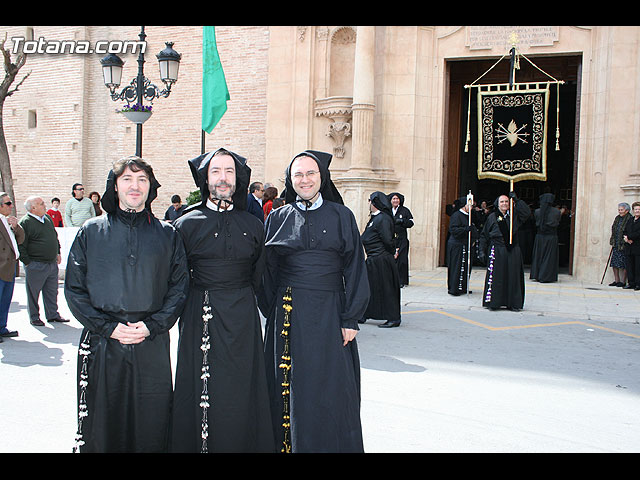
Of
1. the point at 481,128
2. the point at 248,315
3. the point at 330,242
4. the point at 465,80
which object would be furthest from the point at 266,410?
the point at 465,80

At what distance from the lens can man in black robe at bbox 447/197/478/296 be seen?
1202 cm

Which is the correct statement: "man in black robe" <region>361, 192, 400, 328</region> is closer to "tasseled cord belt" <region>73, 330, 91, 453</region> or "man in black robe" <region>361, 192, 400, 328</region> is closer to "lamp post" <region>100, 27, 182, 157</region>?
"lamp post" <region>100, 27, 182, 157</region>

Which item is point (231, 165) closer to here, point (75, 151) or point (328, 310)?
point (328, 310)

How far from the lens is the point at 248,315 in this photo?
378 cm

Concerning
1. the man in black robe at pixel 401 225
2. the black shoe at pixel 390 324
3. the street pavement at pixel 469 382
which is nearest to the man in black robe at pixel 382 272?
the black shoe at pixel 390 324

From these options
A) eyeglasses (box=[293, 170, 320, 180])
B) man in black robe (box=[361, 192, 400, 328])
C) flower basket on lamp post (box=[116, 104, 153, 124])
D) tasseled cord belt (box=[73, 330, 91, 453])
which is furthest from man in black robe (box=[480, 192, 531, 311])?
tasseled cord belt (box=[73, 330, 91, 453])

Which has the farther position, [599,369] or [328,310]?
[599,369]

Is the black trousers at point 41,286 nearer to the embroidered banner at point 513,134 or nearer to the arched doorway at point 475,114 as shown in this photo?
the embroidered banner at point 513,134

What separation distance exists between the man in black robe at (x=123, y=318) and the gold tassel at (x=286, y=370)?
68cm

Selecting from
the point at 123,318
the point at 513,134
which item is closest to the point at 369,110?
the point at 513,134

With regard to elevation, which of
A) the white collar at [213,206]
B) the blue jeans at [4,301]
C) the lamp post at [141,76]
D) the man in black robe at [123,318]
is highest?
the lamp post at [141,76]

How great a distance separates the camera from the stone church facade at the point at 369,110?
14.1m
